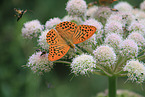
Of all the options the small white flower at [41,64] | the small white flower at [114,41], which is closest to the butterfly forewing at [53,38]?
the small white flower at [41,64]

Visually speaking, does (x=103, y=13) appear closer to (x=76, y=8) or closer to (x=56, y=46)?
(x=76, y=8)

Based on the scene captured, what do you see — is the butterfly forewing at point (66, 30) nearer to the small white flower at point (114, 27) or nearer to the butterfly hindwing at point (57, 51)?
the butterfly hindwing at point (57, 51)

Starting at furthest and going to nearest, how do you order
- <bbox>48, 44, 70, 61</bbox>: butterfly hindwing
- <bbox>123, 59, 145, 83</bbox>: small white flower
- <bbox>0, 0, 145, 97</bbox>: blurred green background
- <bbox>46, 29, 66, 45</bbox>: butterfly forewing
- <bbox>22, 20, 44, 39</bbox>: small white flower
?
<bbox>0, 0, 145, 97</bbox>: blurred green background
<bbox>22, 20, 44, 39</bbox>: small white flower
<bbox>46, 29, 66, 45</bbox>: butterfly forewing
<bbox>123, 59, 145, 83</bbox>: small white flower
<bbox>48, 44, 70, 61</bbox>: butterfly hindwing

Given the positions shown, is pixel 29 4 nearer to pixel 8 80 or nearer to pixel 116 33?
pixel 8 80

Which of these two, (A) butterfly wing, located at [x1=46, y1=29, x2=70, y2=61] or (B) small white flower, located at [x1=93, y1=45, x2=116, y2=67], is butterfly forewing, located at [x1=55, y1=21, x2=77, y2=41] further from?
(B) small white flower, located at [x1=93, y1=45, x2=116, y2=67]

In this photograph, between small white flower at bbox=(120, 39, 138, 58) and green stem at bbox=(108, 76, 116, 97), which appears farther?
green stem at bbox=(108, 76, 116, 97)

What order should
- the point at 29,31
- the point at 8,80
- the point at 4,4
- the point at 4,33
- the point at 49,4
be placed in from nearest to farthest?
1. the point at 29,31
2. the point at 8,80
3. the point at 4,33
4. the point at 4,4
5. the point at 49,4

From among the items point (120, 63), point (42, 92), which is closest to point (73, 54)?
point (120, 63)

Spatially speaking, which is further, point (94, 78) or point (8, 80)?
point (94, 78)

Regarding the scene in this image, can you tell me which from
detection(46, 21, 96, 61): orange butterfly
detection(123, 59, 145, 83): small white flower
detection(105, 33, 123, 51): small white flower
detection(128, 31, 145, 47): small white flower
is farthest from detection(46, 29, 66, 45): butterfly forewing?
Answer: detection(128, 31, 145, 47): small white flower
